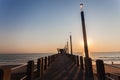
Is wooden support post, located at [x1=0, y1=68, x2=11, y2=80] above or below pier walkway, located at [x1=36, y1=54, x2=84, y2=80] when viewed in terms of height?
above

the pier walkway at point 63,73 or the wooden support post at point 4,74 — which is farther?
the pier walkway at point 63,73

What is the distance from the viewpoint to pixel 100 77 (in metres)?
5.97

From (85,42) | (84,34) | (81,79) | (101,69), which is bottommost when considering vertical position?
(81,79)

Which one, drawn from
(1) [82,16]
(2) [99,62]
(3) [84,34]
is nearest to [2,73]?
(2) [99,62]

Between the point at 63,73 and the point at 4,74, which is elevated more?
the point at 4,74

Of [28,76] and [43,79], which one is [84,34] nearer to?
[43,79]

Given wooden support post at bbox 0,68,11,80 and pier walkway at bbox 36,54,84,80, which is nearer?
wooden support post at bbox 0,68,11,80

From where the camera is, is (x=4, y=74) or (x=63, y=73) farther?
(x=63, y=73)

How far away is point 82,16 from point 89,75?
438cm

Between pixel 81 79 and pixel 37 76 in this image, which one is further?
pixel 37 76

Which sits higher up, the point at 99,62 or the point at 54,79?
the point at 99,62

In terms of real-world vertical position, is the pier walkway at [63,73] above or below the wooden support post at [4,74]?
below

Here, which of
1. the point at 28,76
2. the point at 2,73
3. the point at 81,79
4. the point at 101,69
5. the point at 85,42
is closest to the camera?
the point at 2,73

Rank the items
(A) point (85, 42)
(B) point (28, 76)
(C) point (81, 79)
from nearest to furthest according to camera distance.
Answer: (B) point (28, 76) < (C) point (81, 79) < (A) point (85, 42)
